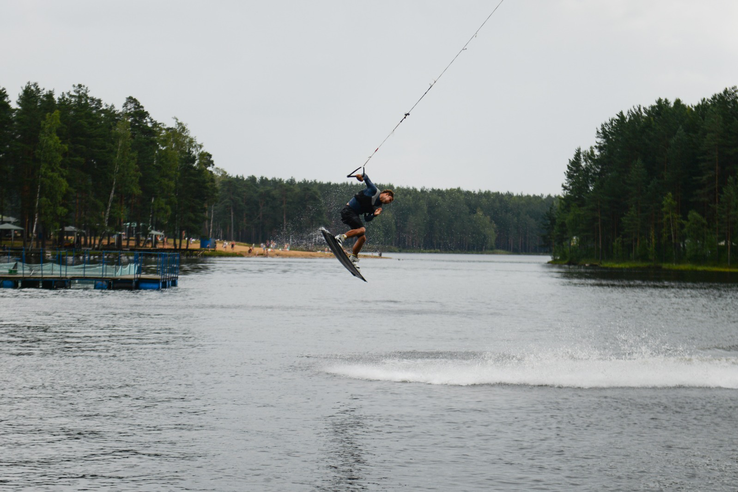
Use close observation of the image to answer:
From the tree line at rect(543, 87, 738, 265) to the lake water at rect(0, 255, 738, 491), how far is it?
6611 cm

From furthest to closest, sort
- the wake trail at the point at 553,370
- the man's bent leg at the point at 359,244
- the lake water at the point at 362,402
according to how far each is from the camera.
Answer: the wake trail at the point at 553,370
the man's bent leg at the point at 359,244
the lake water at the point at 362,402

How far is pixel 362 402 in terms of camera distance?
23.5 meters

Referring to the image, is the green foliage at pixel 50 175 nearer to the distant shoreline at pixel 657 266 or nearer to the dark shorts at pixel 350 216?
the dark shorts at pixel 350 216

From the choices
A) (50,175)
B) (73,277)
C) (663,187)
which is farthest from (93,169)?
(663,187)

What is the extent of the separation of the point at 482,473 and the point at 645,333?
30.2 metres

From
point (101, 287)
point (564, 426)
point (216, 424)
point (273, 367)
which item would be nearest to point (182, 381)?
point (273, 367)

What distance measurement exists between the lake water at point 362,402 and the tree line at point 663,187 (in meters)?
66.1

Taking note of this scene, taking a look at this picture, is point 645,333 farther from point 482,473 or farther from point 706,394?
point 482,473

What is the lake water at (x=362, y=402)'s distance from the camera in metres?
16.4

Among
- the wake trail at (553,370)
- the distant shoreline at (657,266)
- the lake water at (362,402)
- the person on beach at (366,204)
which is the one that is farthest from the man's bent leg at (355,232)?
the distant shoreline at (657,266)

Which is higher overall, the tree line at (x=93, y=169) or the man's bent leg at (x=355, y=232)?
the tree line at (x=93, y=169)

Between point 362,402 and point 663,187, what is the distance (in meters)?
112

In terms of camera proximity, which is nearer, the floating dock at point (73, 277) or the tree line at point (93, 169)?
the floating dock at point (73, 277)

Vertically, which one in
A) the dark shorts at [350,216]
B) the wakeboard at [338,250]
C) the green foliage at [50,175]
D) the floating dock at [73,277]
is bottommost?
the floating dock at [73,277]
